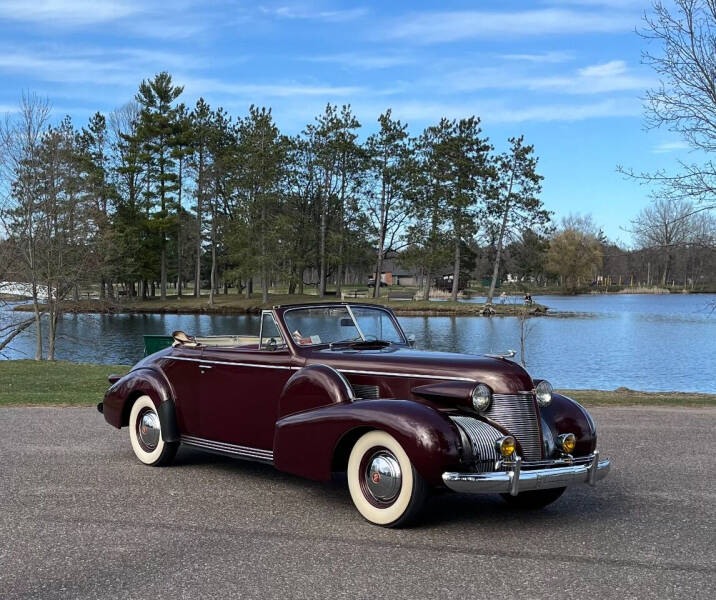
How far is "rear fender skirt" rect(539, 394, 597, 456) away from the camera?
6159mm

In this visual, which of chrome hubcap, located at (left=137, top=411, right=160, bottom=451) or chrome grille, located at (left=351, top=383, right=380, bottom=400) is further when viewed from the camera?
chrome hubcap, located at (left=137, top=411, right=160, bottom=451)

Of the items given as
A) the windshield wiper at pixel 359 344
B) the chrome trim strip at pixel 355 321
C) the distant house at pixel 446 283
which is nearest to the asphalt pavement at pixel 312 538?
the windshield wiper at pixel 359 344

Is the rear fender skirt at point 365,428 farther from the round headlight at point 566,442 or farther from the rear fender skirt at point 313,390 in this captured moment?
the round headlight at point 566,442

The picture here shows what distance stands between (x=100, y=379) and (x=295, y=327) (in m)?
11.5

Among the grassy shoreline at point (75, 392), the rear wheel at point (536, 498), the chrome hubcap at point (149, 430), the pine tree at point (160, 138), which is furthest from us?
the pine tree at point (160, 138)

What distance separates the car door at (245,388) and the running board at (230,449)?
0.04 metres

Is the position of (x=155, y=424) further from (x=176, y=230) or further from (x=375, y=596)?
(x=176, y=230)

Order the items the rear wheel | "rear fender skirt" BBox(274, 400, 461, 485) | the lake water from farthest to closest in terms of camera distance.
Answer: the lake water, the rear wheel, "rear fender skirt" BBox(274, 400, 461, 485)

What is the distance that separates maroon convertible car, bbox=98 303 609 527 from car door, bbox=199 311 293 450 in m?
0.01

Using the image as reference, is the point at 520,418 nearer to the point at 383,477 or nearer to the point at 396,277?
the point at 383,477

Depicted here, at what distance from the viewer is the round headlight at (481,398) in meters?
5.69

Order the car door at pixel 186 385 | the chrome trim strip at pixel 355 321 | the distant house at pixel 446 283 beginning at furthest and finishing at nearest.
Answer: the distant house at pixel 446 283 → the car door at pixel 186 385 → the chrome trim strip at pixel 355 321

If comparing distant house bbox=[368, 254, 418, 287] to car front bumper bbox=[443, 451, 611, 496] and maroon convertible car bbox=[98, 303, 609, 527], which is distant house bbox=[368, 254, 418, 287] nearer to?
maroon convertible car bbox=[98, 303, 609, 527]

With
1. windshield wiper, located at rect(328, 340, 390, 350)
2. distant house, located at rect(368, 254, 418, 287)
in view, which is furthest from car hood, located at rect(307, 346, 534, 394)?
distant house, located at rect(368, 254, 418, 287)
